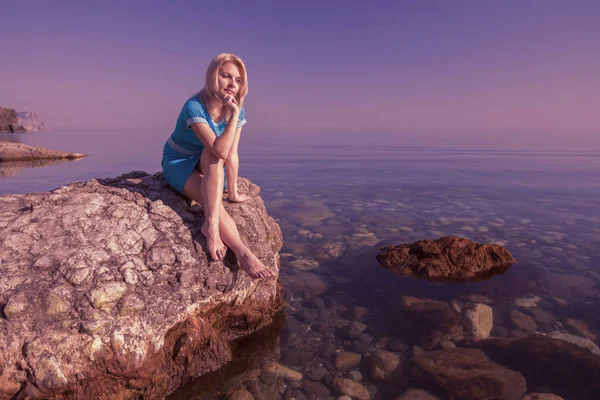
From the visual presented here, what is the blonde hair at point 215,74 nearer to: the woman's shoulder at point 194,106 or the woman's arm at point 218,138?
the woman's shoulder at point 194,106

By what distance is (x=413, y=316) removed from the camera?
160 inches

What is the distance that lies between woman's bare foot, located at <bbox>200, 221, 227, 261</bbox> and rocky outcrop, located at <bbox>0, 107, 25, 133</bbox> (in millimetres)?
70034

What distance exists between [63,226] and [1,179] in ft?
39.1

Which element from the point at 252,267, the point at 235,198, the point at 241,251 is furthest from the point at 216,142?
the point at 252,267

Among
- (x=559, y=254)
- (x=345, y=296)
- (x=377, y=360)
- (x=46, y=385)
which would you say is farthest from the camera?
(x=559, y=254)

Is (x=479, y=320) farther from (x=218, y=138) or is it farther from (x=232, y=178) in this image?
(x=218, y=138)

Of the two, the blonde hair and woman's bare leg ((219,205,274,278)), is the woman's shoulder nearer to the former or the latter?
the blonde hair

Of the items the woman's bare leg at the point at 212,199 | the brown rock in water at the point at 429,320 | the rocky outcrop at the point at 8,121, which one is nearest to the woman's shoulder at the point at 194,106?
the woman's bare leg at the point at 212,199

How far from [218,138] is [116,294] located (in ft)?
5.47

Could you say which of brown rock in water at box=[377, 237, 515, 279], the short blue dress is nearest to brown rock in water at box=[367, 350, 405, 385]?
brown rock in water at box=[377, 237, 515, 279]

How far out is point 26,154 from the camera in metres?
18.6

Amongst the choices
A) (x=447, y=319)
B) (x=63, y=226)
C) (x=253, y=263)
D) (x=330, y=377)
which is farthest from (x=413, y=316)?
(x=63, y=226)

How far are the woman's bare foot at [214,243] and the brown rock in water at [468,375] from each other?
6.91 feet

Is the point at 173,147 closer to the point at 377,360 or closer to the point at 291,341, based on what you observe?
the point at 291,341
